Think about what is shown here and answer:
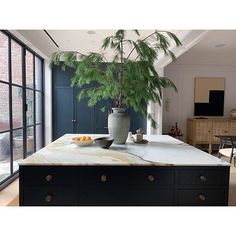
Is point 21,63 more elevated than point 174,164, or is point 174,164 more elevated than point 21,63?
point 21,63

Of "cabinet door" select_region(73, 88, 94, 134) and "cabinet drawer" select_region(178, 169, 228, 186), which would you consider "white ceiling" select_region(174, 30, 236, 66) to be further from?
"cabinet drawer" select_region(178, 169, 228, 186)

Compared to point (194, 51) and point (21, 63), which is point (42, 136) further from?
point (194, 51)

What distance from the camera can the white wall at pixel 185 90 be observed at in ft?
18.7

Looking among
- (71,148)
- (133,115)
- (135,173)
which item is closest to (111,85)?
(71,148)

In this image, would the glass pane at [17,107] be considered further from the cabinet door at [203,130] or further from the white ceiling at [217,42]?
the cabinet door at [203,130]

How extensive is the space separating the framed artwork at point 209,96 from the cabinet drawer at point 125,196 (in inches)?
192

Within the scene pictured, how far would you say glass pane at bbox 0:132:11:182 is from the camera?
9.70 feet

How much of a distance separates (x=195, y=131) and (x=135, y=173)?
4.31 metres

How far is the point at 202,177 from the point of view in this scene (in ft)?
4.47

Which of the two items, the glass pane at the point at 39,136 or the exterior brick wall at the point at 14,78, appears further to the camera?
the glass pane at the point at 39,136

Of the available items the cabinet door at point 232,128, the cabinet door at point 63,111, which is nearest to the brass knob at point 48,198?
the cabinet door at point 63,111

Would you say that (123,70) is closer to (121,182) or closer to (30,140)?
(121,182)

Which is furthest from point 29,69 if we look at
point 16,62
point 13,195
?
point 13,195
